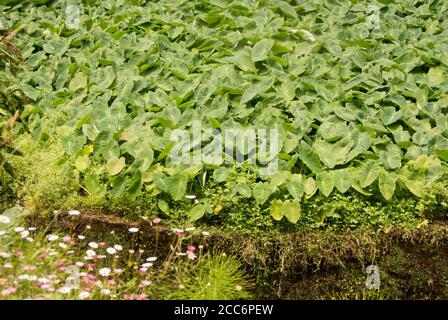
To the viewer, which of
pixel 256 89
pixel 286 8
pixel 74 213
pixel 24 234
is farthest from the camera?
pixel 286 8

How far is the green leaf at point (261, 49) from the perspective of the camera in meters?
5.14

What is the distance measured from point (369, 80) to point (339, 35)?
68cm

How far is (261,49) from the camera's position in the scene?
17.1 feet

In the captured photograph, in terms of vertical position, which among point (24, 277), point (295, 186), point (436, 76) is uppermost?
point (24, 277)

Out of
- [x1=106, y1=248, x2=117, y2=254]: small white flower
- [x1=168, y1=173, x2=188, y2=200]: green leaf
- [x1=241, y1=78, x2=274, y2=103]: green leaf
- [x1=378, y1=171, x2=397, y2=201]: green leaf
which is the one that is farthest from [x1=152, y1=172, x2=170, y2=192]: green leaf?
[x1=378, y1=171, x2=397, y2=201]: green leaf

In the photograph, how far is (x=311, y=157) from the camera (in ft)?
14.4

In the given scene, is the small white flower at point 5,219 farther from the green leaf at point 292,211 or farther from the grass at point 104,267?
the green leaf at point 292,211

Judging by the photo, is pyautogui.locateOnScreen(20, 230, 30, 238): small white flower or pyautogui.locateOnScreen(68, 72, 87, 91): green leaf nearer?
pyautogui.locateOnScreen(20, 230, 30, 238): small white flower

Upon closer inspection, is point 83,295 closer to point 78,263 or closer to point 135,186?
point 78,263

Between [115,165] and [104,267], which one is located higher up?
[115,165]

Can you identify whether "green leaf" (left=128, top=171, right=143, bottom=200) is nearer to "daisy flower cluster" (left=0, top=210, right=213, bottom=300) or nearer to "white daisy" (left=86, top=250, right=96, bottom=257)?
"daisy flower cluster" (left=0, top=210, right=213, bottom=300)

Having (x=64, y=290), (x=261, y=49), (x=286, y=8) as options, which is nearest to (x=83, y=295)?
(x=64, y=290)

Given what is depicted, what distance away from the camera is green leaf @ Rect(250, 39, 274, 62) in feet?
16.9

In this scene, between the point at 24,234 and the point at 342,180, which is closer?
the point at 24,234
